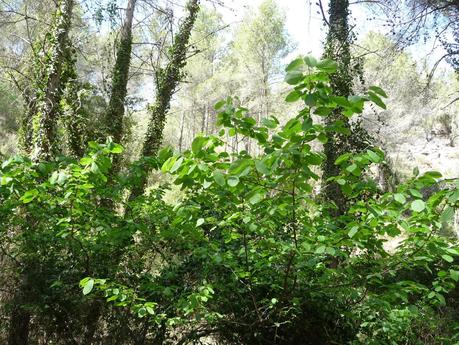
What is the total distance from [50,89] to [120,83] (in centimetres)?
258

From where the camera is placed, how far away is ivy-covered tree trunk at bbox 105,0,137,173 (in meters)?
8.01

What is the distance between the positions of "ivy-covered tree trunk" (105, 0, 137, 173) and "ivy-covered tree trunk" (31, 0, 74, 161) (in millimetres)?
1818

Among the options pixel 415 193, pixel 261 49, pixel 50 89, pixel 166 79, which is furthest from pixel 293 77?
pixel 261 49

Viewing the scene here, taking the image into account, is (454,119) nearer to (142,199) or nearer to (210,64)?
(210,64)

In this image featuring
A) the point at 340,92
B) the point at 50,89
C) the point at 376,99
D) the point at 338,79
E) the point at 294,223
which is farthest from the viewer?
the point at 340,92

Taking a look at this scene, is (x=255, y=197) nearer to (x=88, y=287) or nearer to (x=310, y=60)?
(x=310, y=60)

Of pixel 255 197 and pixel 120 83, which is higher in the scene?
pixel 120 83

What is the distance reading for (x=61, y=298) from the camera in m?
3.88

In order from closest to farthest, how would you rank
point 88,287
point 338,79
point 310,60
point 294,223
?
point 310,60 → point 88,287 → point 294,223 → point 338,79

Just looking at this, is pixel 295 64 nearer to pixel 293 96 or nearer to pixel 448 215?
pixel 293 96

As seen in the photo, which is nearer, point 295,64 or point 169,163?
point 295,64

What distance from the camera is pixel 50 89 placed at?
5.79 m

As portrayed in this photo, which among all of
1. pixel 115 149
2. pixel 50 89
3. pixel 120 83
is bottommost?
pixel 115 149

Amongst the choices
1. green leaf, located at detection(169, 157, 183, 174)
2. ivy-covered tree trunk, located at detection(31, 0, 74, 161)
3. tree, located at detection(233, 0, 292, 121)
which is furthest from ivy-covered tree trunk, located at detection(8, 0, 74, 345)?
tree, located at detection(233, 0, 292, 121)
